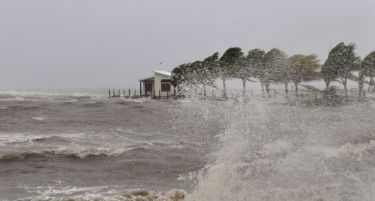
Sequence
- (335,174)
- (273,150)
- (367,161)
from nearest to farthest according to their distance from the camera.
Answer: (335,174) → (367,161) → (273,150)

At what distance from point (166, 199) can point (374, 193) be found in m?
3.69

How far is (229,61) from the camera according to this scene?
74688mm

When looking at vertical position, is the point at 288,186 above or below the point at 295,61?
below

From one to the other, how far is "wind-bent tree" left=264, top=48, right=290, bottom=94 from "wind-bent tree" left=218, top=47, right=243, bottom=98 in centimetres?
418

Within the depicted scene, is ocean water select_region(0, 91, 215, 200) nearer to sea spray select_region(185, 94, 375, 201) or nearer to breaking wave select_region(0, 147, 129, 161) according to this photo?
breaking wave select_region(0, 147, 129, 161)

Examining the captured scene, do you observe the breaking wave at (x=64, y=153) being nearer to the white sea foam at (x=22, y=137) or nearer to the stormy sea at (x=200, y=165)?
the stormy sea at (x=200, y=165)

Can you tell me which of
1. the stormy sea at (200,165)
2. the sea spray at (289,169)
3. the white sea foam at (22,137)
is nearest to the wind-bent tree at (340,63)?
the stormy sea at (200,165)

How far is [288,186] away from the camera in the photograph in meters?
9.04

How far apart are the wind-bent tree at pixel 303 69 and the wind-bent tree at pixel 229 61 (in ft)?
28.7

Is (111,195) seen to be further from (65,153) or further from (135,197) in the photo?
(65,153)

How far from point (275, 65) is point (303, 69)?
1133 cm

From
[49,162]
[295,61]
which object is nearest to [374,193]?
[49,162]

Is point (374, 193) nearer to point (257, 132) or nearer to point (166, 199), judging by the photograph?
point (166, 199)

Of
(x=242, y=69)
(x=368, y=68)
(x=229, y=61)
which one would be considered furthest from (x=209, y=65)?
(x=368, y=68)
